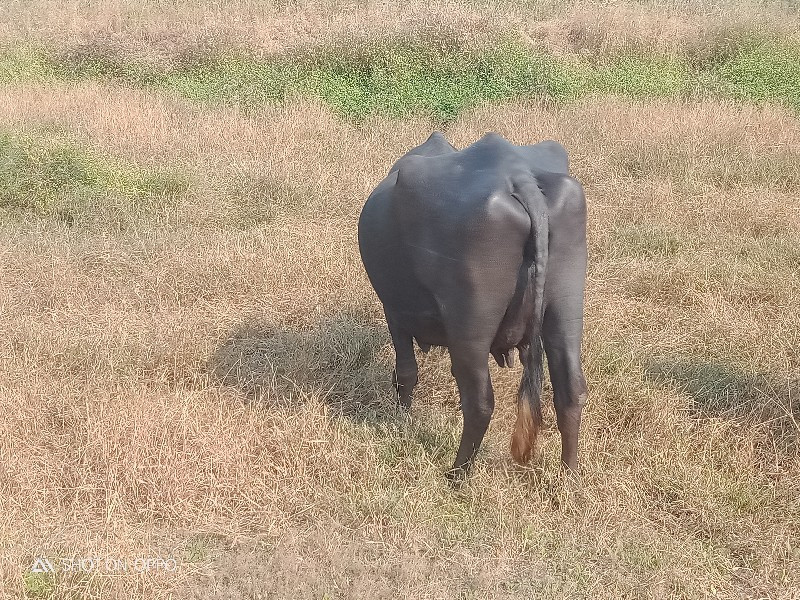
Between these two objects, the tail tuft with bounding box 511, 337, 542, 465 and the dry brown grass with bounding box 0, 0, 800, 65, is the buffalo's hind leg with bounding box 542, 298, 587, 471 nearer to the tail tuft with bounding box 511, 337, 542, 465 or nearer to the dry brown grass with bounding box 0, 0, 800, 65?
the tail tuft with bounding box 511, 337, 542, 465

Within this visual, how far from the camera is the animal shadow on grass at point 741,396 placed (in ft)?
11.7

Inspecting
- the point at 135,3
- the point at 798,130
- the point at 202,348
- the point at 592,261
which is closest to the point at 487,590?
the point at 202,348

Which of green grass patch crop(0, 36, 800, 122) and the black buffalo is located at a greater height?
the black buffalo

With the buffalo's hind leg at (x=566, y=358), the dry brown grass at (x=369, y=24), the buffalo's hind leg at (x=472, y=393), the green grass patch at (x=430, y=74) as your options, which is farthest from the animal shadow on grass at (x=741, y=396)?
the dry brown grass at (x=369, y=24)

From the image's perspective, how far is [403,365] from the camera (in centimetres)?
357

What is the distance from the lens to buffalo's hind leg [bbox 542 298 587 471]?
9.67ft

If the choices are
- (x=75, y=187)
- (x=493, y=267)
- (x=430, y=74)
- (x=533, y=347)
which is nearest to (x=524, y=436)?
(x=533, y=347)

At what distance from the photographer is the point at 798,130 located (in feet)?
25.7

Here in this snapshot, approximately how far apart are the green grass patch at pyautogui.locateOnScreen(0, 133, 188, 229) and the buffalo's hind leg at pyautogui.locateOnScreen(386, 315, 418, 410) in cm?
328

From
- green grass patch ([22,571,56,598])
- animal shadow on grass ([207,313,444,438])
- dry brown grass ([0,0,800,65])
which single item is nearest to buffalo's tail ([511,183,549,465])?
animal shadow on grass ([207,313,444,438])

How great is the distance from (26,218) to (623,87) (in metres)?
7.52

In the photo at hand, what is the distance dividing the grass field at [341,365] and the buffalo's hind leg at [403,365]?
0.49ft

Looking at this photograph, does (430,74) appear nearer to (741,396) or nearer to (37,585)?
(741,396)

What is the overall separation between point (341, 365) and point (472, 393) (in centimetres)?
126
